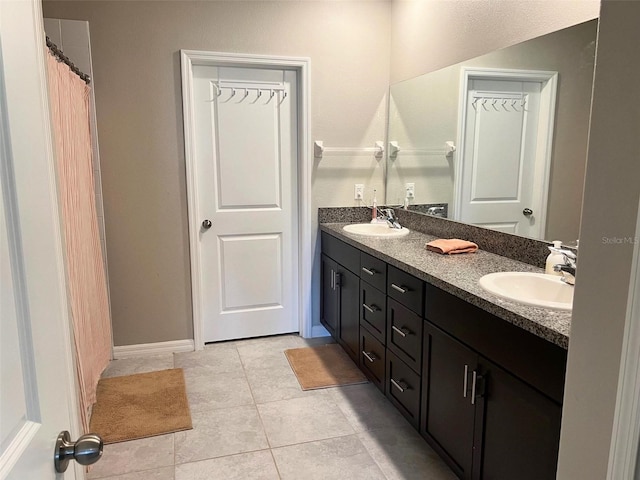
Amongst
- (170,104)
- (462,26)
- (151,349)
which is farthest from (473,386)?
(170,104)

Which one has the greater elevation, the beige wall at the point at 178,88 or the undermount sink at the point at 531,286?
the beige wall at the point at 178,88

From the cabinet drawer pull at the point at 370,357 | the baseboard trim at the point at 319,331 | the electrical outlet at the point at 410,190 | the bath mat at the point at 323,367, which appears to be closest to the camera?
the cabinet drawer pull at the point at 370,357

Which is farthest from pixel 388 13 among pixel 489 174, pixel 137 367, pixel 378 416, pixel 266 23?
pixel 137 367

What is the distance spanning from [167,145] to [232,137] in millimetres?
445

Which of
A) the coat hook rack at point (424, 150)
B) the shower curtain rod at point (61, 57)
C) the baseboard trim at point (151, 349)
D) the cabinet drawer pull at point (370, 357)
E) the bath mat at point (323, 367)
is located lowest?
the bath mat at point (323, 367)

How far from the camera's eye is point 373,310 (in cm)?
261

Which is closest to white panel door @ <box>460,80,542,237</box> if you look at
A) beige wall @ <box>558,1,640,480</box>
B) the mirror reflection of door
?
the mirror reflection of door

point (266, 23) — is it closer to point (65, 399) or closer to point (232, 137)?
point (232, 137)

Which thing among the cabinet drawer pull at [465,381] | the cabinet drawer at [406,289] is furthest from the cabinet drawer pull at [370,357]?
the cabinet drawer pull at [465,381]

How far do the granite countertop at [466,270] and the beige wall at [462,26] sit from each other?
41.5 inches

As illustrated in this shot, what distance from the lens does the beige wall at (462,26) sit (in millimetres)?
2023

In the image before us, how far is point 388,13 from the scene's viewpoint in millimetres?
3402

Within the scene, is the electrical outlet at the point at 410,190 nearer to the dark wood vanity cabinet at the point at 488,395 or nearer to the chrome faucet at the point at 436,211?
the chrome faucet at the point at 436,211

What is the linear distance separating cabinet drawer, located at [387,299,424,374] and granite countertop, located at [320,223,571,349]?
22 cm
